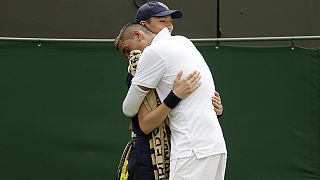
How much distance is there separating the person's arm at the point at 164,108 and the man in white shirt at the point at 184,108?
0.03m

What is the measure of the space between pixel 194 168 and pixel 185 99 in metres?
0.34

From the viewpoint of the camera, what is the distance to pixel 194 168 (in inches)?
112

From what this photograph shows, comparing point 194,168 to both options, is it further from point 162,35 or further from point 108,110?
point 108,110

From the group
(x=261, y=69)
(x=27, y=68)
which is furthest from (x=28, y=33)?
(x=261, y=69)

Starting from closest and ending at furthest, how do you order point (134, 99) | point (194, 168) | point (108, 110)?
point (194, 168) < point (134, 99) < point (108, 110)

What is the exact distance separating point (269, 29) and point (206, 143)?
3.57 meters

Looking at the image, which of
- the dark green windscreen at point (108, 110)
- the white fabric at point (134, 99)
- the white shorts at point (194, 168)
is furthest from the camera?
the dark green windscreen at point (108, 110)

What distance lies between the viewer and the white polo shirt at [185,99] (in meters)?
2.85

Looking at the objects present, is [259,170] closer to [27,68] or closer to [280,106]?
[280,106]

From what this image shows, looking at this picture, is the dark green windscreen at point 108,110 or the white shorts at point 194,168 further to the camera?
the dark green windscreen at point 108,110

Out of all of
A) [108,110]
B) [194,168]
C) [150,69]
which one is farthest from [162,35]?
[108,110]

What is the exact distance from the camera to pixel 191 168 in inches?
112

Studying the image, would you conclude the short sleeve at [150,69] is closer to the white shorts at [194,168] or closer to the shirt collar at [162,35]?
the shirt collar at [162,35]

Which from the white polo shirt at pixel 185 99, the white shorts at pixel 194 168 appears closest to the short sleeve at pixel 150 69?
the white polo shirt at pixel 185 99
